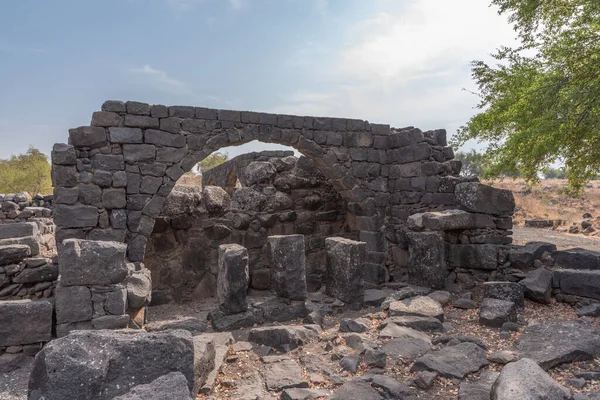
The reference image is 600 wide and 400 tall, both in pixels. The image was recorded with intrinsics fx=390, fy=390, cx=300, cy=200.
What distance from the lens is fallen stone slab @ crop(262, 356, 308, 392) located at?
13.0 ft

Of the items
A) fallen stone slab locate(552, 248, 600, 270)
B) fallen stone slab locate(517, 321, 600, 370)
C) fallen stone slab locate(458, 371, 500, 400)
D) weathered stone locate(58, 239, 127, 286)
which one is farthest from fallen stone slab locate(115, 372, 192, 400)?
fallen stone slab locate(552, 248, 600, 270)

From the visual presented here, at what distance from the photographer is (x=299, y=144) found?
834 centimetres

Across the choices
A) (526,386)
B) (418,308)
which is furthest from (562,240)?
(526,386)

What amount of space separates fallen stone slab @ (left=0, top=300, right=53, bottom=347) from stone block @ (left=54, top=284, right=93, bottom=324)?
0.16 m

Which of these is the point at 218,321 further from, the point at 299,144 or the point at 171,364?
the point at 299,144

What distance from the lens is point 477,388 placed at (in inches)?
147

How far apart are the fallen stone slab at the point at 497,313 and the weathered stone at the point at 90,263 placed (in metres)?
4.98

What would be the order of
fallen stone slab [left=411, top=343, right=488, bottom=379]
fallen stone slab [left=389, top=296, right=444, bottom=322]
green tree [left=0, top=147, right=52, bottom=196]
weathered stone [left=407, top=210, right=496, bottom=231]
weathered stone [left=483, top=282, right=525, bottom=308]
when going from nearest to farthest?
fallen stone slab [left=411, top=343, right=488, bottom=379], fallen stone slab [left=389, top=296, right=444, bottom=322], weathered stone [left=483, top=282, right=525, bottom=308], weathered stone [left=407, top=210, right=496, bottom=231], green tree [left=0, top=147, right=52, bottom=196]

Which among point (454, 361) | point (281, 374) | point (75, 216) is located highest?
point (75, 216)

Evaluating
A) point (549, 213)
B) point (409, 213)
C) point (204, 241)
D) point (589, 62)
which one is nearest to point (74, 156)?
point (204, 241)

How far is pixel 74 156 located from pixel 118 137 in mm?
758

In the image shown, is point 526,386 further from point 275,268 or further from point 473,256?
point 473,256

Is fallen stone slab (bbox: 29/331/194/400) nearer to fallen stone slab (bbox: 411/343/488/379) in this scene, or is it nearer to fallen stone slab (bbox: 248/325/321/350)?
fallen stone slab (bbox: 248/325/321/350)

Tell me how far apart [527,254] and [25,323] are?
801cm
